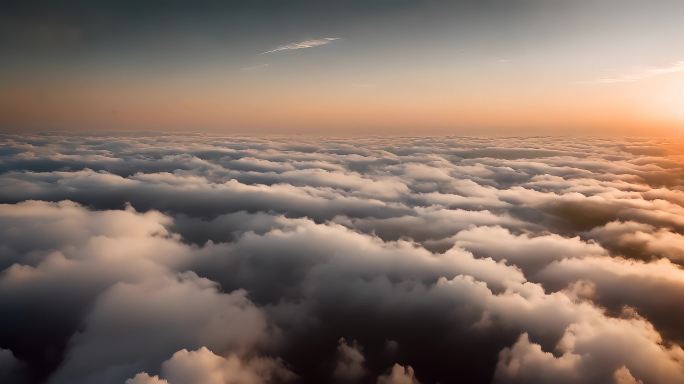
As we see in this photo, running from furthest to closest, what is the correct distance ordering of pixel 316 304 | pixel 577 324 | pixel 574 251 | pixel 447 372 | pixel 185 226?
pixel 185 226
pixel 574 251
pixel 316 304
pixel 447 372
pixel 577 324

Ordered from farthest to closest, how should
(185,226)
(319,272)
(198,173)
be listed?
(198,173), (185,226), (319,272)

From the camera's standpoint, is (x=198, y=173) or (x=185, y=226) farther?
(x=198, y=173)

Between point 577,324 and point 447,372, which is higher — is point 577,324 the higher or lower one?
the higher one

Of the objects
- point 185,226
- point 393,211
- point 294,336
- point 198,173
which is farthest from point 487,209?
point 198,173

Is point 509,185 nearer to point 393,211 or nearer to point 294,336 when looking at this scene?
point 393,211

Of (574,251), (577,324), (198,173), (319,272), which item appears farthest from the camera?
(198,173)

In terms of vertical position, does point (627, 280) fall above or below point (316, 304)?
above

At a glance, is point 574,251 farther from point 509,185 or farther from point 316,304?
point 509,185

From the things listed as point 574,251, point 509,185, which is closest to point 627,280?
point 574,251

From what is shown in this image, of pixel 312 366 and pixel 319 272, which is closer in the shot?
pixel 312 366
